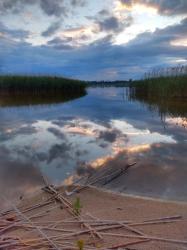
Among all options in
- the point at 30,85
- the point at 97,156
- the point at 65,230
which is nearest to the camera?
the point at 65,230

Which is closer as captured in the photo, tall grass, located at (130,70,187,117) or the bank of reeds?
tall grass, located at (130,70,187,117)

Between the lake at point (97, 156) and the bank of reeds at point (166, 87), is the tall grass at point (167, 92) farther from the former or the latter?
the lake at point (97, 156)

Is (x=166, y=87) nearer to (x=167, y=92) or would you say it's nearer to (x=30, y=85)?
(x=167, y=92)

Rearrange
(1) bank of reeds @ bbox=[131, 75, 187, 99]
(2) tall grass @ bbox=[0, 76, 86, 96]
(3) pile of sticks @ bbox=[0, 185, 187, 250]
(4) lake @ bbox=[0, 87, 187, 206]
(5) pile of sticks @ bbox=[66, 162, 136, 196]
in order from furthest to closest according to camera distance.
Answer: (2) tall grass @ bbox=[0, 76, 86, 96], (1) bank of reeds @ bbox=[131, 75, 187, 99], (4) lake @ bbox=[0, 87, 187, 206], (5) pile of sticks @ bbox=[66, 162, 136, 196], (3) pile of sticks @ bbox=[0, 185, 187, 250]

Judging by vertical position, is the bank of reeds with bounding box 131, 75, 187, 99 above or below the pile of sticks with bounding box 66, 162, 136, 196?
above

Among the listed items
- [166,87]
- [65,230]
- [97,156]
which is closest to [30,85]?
[166,87]

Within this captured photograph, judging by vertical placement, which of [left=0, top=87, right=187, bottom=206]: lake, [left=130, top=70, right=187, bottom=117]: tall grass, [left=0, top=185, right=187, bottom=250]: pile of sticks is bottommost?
[left=0, top=87, right=187, bottom=206]: lake

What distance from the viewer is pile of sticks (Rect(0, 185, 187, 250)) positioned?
9.91ft

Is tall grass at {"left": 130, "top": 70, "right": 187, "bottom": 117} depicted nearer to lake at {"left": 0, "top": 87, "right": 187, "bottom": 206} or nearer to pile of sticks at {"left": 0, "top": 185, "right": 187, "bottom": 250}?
lake at {"left": 0, "top": 87, "right": 187, "bottom": 206}

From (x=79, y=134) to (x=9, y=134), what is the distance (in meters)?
1.78

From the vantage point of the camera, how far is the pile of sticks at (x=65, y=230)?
119 inches

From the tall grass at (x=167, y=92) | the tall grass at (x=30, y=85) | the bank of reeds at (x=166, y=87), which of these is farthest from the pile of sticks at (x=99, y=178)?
the tall grass at (x=30, y=85)

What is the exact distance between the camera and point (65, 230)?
10.8 feet

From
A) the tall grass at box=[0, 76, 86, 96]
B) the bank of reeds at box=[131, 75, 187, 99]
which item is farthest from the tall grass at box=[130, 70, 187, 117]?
the tall grass at box=[0, 76, 86, 96]
